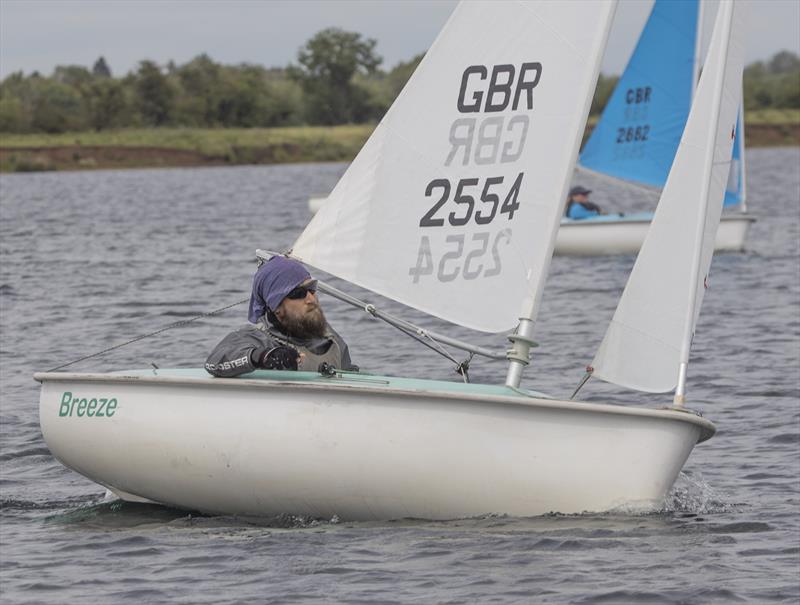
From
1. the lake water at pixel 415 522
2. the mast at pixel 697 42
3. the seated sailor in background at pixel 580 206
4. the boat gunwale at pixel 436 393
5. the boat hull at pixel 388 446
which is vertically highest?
the mast at pixel 697 42

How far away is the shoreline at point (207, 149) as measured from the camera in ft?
300

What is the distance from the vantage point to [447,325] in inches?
873

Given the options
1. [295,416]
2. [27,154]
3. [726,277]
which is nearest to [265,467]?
→ [295,416]

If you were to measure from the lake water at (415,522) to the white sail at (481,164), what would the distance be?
145 cm

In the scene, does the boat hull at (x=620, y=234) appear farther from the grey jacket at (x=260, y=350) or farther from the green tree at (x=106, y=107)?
the green tree at (x=106, y=107)

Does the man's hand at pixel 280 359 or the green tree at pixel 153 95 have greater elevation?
the green tree at pixel 153 95

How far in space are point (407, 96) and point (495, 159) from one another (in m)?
0.70

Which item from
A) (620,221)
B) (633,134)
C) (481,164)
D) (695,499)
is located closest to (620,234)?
(620,221)

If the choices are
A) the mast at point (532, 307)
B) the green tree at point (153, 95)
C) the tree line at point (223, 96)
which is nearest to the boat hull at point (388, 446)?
the mast at point (532, 307)

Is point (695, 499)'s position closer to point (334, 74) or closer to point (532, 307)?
point (532, 307)

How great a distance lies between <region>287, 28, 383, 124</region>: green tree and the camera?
126688 millimetres

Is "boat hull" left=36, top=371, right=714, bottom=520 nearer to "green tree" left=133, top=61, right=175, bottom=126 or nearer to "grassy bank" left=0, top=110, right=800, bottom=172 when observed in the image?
"grassy bank" left=0, top=110, right=800, bottom=172

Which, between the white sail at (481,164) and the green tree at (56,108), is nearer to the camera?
the white sail at (481,164)

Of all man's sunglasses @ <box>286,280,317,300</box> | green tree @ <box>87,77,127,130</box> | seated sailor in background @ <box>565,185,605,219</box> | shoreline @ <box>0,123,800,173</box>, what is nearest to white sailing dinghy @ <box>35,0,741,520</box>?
man's sunglasses @ <box>286,280,317,300</box>
